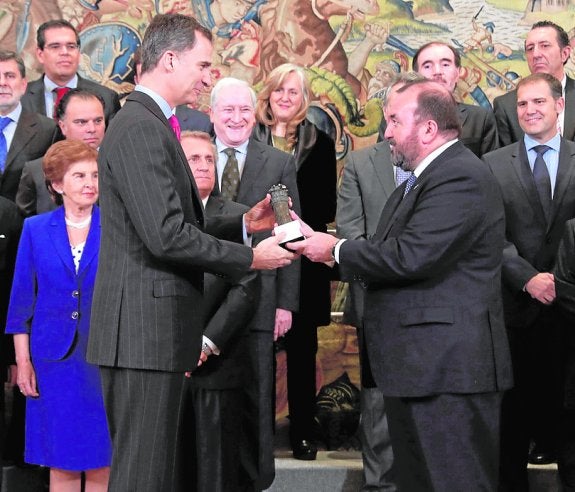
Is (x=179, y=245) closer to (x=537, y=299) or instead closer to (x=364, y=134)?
(x=537, y=299)

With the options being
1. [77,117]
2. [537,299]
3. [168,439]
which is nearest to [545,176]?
[537,299]

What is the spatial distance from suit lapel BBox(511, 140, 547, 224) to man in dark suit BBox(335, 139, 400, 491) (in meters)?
0.56

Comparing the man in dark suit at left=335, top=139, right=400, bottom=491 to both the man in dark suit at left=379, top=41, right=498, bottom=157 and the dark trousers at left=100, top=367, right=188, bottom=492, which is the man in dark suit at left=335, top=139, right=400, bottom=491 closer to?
the man in dark suit at left=379, top=41, right=498, bottom=157

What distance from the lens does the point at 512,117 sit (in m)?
6.13

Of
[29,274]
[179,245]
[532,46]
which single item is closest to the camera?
[179,245]

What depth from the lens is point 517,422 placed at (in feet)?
18.2

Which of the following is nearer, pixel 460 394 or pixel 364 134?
pixel 460 394

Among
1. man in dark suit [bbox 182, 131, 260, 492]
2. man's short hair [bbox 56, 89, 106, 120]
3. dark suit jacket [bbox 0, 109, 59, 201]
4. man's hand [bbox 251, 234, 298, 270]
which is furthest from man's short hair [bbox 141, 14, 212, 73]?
dark suit jacket [bbox 0, 109, 59, 201]

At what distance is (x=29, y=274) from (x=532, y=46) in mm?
3017

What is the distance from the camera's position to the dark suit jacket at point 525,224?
5.47 m

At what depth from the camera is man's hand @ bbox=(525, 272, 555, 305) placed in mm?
5355

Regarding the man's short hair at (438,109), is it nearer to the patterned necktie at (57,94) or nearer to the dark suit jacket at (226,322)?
the dark suit jacket at (226,322)

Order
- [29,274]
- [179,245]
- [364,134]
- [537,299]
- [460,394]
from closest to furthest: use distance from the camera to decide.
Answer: [179,245], [460,394], [29,274], [537,299], [364,134]

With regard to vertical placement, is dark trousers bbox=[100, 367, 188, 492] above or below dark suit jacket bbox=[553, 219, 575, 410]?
below
